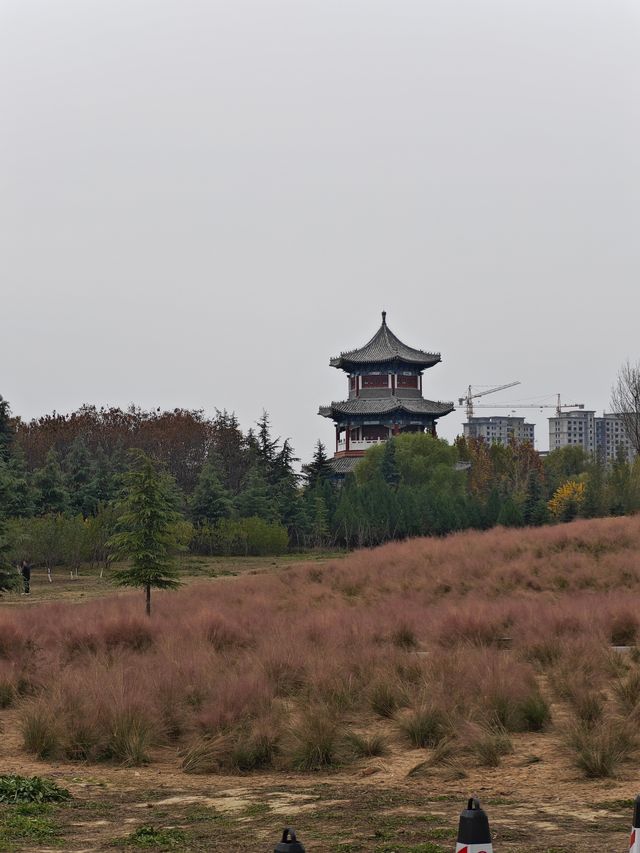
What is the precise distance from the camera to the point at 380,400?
9175 centimetres

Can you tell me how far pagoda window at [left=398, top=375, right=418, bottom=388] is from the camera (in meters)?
93.4

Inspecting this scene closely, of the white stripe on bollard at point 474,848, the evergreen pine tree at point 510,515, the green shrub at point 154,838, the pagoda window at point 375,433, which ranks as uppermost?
the pagoda window at point 375,433

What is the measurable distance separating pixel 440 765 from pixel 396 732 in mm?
1165

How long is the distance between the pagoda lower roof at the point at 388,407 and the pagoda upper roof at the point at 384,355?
3143mm

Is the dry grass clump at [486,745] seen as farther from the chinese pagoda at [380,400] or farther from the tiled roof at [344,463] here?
the chinese pagoda at [380,400]

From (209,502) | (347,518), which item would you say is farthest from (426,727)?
(347,518)

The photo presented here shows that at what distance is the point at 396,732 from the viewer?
447 inches

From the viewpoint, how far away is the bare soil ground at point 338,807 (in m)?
7.59

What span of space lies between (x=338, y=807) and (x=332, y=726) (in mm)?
2118

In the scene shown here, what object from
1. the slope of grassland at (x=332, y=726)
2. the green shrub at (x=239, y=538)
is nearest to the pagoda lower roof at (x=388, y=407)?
the green shrub at (x=239, y=538)

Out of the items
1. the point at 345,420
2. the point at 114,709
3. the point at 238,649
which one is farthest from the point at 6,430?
the point at 114,709

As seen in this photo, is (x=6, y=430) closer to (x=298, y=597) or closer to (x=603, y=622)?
(x=298, y=597)

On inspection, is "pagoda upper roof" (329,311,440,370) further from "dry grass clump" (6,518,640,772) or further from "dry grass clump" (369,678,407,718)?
"dry grass clump" (369,678,407,718)

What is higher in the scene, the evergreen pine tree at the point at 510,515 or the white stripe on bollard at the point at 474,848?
the evergreen pine tree at the point at 510,515
